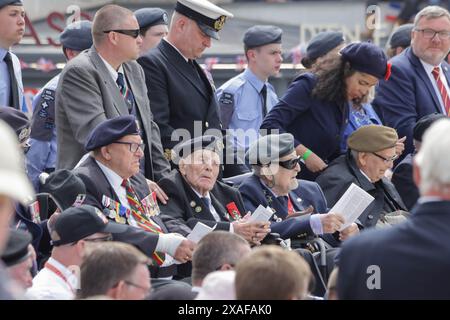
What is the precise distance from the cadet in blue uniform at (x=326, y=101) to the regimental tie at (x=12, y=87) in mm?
1767

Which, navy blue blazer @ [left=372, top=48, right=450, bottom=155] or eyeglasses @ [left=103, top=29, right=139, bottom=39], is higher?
eyeglasses @ [left=103, top=29, right=139, bottom=39]

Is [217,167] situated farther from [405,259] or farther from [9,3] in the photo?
[405,259]

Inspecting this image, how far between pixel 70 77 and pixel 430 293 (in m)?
3.60

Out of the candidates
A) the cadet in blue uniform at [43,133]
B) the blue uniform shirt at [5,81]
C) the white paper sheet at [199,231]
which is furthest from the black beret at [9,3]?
the white paper sheet at [199,231]

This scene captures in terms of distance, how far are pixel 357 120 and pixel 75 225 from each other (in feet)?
11.1

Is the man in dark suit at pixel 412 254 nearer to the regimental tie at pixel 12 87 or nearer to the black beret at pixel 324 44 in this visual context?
the regimental tie at pixel 12 87

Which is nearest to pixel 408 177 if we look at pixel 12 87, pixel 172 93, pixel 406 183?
pixel 406 183

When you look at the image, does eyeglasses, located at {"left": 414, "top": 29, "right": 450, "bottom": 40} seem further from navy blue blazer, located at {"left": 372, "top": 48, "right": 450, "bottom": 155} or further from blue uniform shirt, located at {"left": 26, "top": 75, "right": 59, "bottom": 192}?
blue uniform shirt, located at {"left": 26, "top": 75, "right": 59, "bottom": 192}

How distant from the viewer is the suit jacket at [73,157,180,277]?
6.70 m

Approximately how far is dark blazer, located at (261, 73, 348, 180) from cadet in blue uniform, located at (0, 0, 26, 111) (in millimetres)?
1765

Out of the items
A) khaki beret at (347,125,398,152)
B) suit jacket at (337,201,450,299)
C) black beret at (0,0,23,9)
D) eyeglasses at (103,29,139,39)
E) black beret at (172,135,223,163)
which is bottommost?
khaki beret at (347,125,398,152)

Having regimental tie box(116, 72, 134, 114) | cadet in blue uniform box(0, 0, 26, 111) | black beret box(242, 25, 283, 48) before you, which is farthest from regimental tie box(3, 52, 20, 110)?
black beret box(242, 25, 283, 48)

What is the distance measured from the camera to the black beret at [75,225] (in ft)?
19.8

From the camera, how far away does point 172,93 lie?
8266 mm
